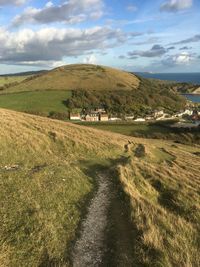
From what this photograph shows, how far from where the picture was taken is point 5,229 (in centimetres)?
1178

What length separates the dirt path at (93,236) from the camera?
10625mm

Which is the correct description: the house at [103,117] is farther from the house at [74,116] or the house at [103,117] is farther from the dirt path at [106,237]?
the dirt path at [106,237]

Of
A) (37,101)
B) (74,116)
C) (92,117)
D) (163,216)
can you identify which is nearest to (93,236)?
(163,216)

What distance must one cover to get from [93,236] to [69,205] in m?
→ 3.11

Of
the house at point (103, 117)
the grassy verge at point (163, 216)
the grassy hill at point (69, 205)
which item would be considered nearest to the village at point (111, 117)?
the house at point (103, 117)

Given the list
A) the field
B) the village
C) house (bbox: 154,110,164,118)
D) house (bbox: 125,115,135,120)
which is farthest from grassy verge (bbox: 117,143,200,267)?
house (bbox: 154,110,164,118)

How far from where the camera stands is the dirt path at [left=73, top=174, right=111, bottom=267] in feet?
34.9

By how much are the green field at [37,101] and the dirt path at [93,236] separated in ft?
418

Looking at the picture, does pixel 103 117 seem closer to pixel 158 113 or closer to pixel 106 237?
pixel 158 113

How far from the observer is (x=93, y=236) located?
40.6 feet

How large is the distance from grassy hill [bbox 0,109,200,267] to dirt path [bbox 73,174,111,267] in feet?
1.13

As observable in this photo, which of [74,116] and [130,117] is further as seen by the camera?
[130,117]

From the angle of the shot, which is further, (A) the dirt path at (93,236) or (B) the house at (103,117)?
(B) the house at (103,117)

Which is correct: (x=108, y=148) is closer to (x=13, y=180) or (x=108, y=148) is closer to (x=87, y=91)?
(x=13, y=180)
